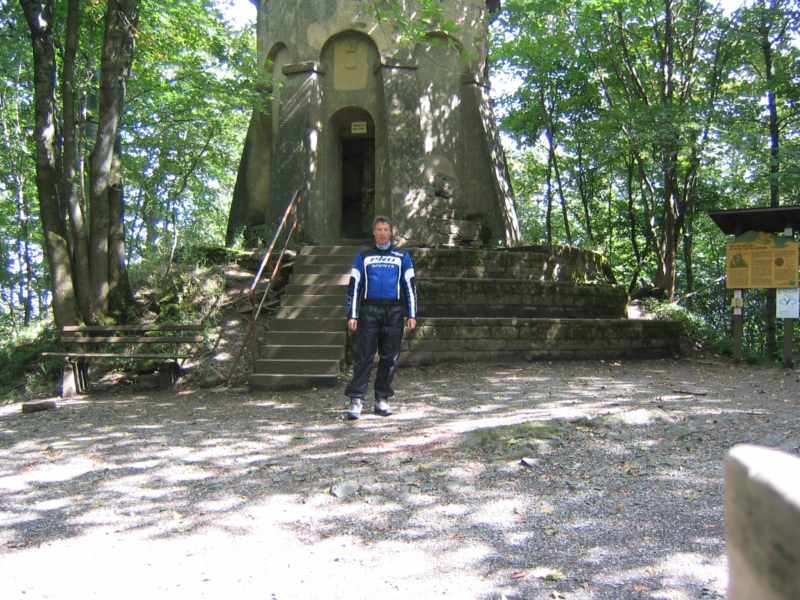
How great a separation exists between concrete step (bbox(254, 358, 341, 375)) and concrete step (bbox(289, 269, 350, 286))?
1936mm

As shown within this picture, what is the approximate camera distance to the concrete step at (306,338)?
8602mm

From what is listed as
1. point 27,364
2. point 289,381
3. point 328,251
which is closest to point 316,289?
point 328,251

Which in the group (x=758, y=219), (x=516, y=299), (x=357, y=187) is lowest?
(x=516, y=299)

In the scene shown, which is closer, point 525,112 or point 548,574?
point 548,574

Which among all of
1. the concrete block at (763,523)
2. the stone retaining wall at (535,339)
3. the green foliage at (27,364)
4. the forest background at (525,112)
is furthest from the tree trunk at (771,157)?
the green foliage at (27,364)

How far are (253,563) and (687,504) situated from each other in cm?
246

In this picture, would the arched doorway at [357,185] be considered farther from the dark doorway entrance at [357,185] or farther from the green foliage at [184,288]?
the green foliage at [184,288]

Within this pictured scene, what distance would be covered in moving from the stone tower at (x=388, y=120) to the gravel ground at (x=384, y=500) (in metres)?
6.66

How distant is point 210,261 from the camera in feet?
37.1

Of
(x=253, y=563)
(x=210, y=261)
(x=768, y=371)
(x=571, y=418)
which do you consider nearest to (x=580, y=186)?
(x=768, y=371)

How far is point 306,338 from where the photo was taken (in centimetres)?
867

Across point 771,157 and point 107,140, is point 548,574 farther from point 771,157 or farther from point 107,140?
point 771,157

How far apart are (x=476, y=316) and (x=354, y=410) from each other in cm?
471

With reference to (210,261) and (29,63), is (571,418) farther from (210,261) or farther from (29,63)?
(29,63)
